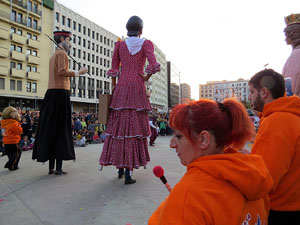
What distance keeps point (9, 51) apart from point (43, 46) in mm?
6308

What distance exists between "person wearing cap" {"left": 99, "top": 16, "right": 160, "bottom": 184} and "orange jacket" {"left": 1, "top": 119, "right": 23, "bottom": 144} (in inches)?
96.6

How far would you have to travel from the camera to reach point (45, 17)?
3788 cm

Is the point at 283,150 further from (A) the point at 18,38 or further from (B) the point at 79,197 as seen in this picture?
(A) the point at 18,38

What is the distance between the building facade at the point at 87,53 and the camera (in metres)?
43.3

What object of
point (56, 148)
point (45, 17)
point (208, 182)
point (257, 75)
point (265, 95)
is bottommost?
point (56, 148)

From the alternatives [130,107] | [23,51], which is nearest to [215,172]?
[130,107]

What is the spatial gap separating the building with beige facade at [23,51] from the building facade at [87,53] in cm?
499

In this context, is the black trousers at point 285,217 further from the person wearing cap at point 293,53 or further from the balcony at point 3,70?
the balcony at point 3,70

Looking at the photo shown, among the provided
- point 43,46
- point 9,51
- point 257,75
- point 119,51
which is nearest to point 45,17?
point 43,46

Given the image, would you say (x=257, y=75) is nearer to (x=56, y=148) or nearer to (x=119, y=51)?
(x=119, y=51)

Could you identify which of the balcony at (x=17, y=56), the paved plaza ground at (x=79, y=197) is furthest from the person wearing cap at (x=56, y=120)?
the balcony at (x=17, y=56)

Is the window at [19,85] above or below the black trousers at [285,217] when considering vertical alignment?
above

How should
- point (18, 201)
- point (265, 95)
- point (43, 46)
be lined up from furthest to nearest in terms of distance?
point (43, 46)
point (18, 201)
point (265, 95)

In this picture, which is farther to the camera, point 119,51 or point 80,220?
point 119,51
